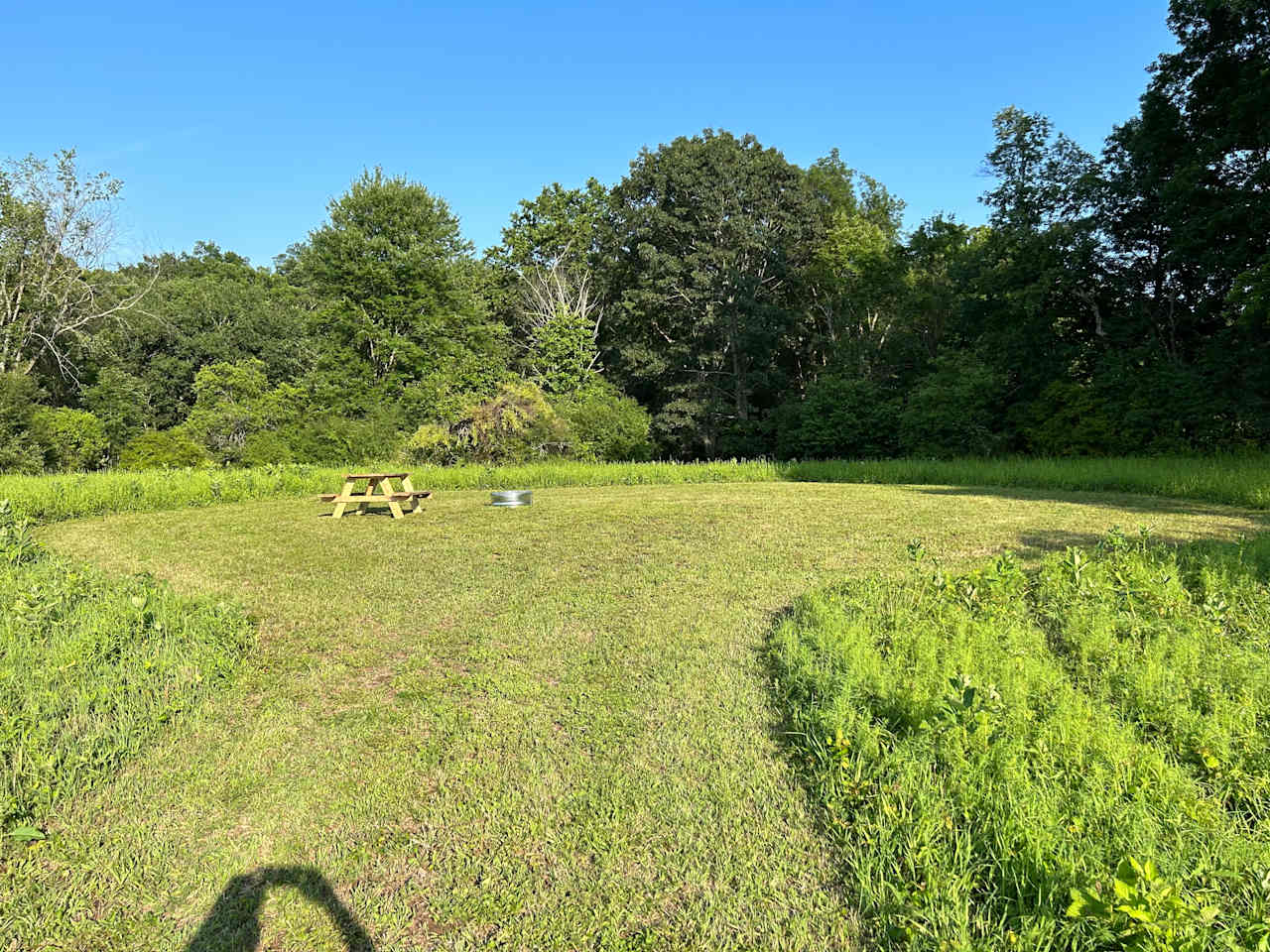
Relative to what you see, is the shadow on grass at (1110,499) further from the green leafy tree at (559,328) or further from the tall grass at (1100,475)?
the green leafy tree at (559,328)

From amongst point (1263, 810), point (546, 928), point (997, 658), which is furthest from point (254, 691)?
point (1263, 810)

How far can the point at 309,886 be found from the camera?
2.03 m

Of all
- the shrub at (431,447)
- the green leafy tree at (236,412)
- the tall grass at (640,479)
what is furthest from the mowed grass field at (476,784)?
the green leafy tree at (236,412)

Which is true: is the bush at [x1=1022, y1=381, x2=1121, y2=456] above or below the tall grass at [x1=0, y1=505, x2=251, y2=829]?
above

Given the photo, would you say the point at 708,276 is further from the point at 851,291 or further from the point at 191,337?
the point at 191,337

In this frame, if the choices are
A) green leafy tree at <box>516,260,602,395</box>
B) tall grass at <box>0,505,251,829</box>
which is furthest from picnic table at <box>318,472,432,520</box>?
green leafy tree at <box>516,260,602,395</box>

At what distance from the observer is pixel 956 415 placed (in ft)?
61.1

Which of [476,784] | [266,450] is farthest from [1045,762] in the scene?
[266,450]

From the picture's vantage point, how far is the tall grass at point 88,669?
8.48 ft

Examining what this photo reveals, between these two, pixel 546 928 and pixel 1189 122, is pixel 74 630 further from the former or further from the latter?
pixel 1189 122

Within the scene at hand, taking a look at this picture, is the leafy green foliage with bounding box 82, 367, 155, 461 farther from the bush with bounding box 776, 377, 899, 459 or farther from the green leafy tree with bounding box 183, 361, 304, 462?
the bush with bounding box 776, 377, 899, 459

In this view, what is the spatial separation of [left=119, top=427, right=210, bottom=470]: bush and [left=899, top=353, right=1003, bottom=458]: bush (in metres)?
21.1

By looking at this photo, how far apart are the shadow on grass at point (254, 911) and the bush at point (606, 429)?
16722mm

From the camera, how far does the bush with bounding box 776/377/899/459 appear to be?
2097cm
